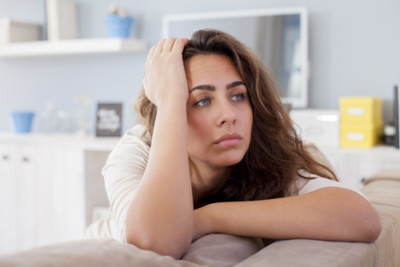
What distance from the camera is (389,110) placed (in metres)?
3.21

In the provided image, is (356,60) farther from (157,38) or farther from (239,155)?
(239,155)

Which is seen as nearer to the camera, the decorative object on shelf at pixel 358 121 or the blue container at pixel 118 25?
the decorative object on shelf at pixel 358 121

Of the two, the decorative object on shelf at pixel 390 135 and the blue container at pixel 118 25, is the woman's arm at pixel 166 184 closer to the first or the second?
the decorative object on shelf at pixel 390 135

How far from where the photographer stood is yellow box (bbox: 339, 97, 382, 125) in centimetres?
293

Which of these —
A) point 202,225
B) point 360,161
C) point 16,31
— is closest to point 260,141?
point 202,225

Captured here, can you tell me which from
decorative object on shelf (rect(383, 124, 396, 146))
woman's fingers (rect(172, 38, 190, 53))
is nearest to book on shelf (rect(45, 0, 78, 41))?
decorative object on shelf (rect(383, 124, 396, 146))

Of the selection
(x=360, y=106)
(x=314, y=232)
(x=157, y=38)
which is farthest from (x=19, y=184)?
(x=314, y=232)

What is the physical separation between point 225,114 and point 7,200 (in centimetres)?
302

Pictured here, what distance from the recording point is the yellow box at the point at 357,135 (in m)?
2.93

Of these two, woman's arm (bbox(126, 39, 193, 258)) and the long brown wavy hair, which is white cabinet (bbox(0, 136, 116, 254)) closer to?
the long brown wavy hair

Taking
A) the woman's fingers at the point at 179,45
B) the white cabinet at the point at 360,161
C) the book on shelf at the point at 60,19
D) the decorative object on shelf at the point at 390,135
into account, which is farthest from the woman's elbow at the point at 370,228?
the book on shelf at the point at 60,19

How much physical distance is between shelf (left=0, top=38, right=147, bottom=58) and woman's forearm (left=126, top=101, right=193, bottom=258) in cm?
271

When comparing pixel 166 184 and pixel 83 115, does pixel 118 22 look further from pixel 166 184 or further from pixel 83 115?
pixel 166 184

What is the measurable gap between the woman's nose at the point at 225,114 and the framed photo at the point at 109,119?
2.59 meters
